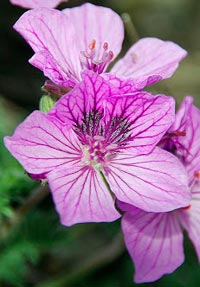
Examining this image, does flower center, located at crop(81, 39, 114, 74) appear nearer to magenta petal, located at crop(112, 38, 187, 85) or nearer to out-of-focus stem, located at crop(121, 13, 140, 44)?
magenta petal, located at crop(112, 38, 187, 85)

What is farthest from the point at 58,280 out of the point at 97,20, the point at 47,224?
the point at 97,20

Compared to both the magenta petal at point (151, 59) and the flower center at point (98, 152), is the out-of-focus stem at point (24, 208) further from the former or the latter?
the magenta petal at point (151, 59)

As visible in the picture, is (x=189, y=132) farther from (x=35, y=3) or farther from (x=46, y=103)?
(x=35, y=3)

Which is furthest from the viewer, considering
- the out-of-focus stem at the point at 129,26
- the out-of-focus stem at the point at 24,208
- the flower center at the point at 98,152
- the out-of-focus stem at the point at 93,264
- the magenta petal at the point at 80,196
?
the out-of-focus stem at the point at 93,264

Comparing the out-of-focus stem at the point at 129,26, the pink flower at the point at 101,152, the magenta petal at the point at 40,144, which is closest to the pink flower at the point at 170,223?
the pink flower at the point at 101,152

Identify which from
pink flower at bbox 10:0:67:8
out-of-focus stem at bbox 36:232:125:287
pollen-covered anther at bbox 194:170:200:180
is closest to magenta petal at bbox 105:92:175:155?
pollen-covered anther at bbox 194:170:200:180

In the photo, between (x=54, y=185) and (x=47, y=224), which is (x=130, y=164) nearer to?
(x=54, y=185)

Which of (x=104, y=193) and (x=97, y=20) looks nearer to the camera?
(x=104, y=193)
